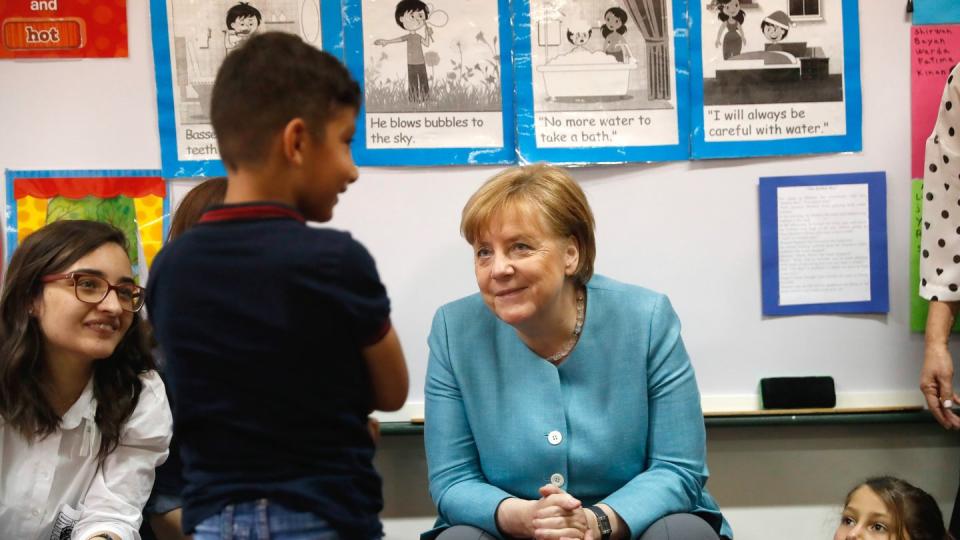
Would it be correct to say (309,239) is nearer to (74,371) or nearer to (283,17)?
(74,371)

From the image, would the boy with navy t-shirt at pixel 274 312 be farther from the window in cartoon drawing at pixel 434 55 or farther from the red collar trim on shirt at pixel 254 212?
the window in cartoon drawing at pixel 434 55

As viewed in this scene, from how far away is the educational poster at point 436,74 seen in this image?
6.68ft

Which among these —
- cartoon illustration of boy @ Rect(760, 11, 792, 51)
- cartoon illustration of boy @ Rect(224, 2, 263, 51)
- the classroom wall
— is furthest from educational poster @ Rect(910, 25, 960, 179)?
cartoon illustration of boy @ Rect(224, 2, 263, 51)

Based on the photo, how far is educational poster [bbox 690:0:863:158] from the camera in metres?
2.02

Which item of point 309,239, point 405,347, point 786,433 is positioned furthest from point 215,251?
point 786,433

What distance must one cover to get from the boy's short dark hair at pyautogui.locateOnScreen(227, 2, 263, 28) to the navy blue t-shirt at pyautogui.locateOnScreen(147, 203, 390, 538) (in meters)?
1.17

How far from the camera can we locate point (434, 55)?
2041 millimetres

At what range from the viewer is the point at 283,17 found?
2061 millimetres

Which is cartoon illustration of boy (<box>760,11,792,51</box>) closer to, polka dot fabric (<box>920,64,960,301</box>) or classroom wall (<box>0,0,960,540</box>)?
classroom wall (<box>0,0,960,540</box>)

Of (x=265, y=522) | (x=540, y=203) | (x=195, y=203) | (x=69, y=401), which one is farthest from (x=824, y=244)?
(x=69, y=401)

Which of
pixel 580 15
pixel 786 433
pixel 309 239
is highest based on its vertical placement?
pixel 580 15

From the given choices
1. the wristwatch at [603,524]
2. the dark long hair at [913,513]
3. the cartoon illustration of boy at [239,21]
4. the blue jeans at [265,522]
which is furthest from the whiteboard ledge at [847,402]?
the blue jeans at [265,522]

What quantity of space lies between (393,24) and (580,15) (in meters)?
0.43

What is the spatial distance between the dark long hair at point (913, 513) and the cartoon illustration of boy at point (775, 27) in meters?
1.00
